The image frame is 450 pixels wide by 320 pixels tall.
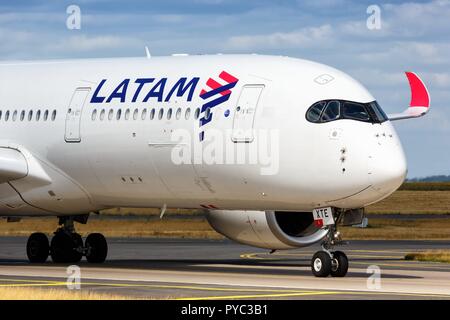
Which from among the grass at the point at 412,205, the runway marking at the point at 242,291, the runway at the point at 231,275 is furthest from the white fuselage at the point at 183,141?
the grass at the point at 412,205

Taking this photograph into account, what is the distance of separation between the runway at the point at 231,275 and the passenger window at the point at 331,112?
3558 mm

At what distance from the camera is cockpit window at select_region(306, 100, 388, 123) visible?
2950cm

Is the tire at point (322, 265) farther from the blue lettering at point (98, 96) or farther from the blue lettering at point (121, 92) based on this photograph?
the blue lettering at point (98, 96)

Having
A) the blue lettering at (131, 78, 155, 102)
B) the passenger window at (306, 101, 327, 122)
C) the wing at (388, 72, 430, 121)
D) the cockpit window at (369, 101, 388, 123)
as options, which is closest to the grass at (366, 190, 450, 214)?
the wing at (388, 72, 430, 121)

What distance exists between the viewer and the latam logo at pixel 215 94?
102 feet

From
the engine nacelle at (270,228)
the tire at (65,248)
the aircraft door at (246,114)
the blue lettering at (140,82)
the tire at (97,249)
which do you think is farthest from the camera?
the tire at (97,249)

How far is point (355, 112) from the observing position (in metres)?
29.6

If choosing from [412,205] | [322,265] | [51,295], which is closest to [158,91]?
[322,265]

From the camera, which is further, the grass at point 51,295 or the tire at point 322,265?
the tire at point 322,265

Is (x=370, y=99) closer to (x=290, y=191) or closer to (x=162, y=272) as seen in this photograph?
(x=290, y=191)

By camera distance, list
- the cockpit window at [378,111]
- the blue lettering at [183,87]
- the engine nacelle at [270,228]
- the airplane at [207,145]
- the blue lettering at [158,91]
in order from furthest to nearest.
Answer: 1. the engine nacelle at [270,228]
2. the blue lettering at [158,91]
3. the blue lettering at [183,87]
4. the cockpit window at [378,111]
5. the airplane at [207,145]

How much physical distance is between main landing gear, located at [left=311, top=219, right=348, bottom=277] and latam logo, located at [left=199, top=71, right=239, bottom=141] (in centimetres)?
386

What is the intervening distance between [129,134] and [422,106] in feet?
28.6

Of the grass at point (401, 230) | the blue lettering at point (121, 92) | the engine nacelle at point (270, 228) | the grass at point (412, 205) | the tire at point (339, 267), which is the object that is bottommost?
the tire at point (339, 267)
